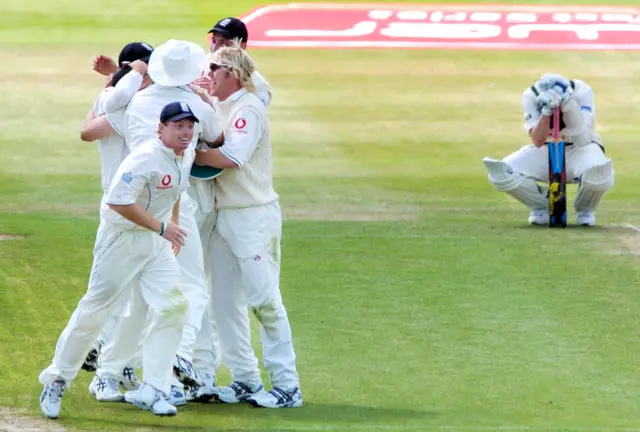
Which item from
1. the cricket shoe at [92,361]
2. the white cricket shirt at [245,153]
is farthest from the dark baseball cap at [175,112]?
the cricket shoe at [92,361]

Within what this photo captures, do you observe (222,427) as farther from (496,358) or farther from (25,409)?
(496,358)

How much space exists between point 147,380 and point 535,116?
21.8 ft

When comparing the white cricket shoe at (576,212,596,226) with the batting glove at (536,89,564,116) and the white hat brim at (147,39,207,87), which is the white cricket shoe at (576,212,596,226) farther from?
the white hat brim at (147,39,207,87)

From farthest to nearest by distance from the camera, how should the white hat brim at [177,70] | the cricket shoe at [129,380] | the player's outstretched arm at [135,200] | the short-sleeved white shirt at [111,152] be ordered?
1. the short-sleeved white shirt at [111,152]
2. the cricket shoe at [129,380]
3. the white hat brim at [177,70]
4. the player's outstretched arm at [135,200]

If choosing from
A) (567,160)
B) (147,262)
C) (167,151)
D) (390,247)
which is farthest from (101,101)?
(567,160)

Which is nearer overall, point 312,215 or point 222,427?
point 222,427

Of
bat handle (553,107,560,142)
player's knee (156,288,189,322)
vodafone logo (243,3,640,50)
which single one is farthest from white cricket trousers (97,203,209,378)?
A: vodafone logo (243,3,640,50)

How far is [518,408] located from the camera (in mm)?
7941

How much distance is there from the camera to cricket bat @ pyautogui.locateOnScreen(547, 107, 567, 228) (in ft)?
Answer: 43.8

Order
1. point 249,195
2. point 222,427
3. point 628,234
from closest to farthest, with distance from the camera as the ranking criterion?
point 222,427 → point 249,195 → point 628,234

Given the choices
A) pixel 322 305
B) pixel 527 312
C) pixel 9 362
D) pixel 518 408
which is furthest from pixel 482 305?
pixel 9 362

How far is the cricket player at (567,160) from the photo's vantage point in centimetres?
1331

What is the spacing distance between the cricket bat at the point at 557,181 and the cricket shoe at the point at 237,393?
580 cm

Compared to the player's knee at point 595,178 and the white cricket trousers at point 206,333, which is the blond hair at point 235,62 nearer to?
the white cricket trousers at point 206,333
